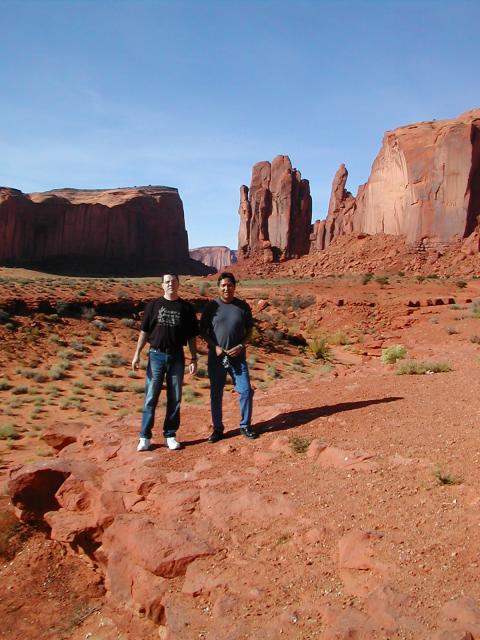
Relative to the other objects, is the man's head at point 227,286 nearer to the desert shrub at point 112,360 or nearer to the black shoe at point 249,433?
the black shoe at point 249,433

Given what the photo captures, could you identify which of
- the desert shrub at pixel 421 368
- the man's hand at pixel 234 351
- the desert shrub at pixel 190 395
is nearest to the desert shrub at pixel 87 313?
the desert shrub at pixel 190 395

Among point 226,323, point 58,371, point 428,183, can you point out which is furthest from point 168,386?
point 428,183

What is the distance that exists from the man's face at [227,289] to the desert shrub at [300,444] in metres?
1.74

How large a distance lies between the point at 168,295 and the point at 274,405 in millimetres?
2263

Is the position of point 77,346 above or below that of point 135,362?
below

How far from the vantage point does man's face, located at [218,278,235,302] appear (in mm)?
6156

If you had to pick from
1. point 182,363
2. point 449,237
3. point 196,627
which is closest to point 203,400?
point 182,363

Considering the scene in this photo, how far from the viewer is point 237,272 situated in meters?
68.3

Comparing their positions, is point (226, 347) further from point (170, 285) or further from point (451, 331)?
point (451, 331)

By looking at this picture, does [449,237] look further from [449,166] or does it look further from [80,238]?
[80,238]

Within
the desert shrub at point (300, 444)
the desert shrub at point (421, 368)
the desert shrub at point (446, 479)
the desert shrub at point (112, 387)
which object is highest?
the desert shrub at point (421, 368)

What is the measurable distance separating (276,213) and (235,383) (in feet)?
232

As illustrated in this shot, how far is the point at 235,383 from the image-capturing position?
6.17m

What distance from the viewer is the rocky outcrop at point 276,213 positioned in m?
73.6
